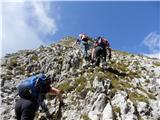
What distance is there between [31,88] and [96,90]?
9482 millimetres

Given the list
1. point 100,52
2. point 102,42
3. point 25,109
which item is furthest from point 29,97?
point 102,42

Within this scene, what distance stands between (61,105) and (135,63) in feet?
51.7

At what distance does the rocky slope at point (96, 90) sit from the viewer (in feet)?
67.4

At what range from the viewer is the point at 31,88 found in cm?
1403

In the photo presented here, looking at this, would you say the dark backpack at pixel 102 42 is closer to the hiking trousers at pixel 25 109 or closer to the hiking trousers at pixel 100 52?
the hiking trousers at pixel 100 52

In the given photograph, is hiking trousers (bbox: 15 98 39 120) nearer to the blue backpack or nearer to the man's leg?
the man's leg

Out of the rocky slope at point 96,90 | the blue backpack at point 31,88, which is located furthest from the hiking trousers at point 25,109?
the rocky slope at point 96,90

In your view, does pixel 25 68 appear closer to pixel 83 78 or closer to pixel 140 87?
pixel 83 78

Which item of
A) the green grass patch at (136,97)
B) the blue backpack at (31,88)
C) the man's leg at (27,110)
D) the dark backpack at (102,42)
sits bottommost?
the man's leg at (27,110)

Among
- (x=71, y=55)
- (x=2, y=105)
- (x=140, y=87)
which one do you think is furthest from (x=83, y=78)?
(x=71, y=55)

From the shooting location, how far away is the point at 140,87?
25.5m

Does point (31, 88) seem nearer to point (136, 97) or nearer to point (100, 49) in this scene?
point (136, 97)

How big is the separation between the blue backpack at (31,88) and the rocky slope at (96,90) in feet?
21.7

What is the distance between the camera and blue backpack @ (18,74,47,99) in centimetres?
1395
